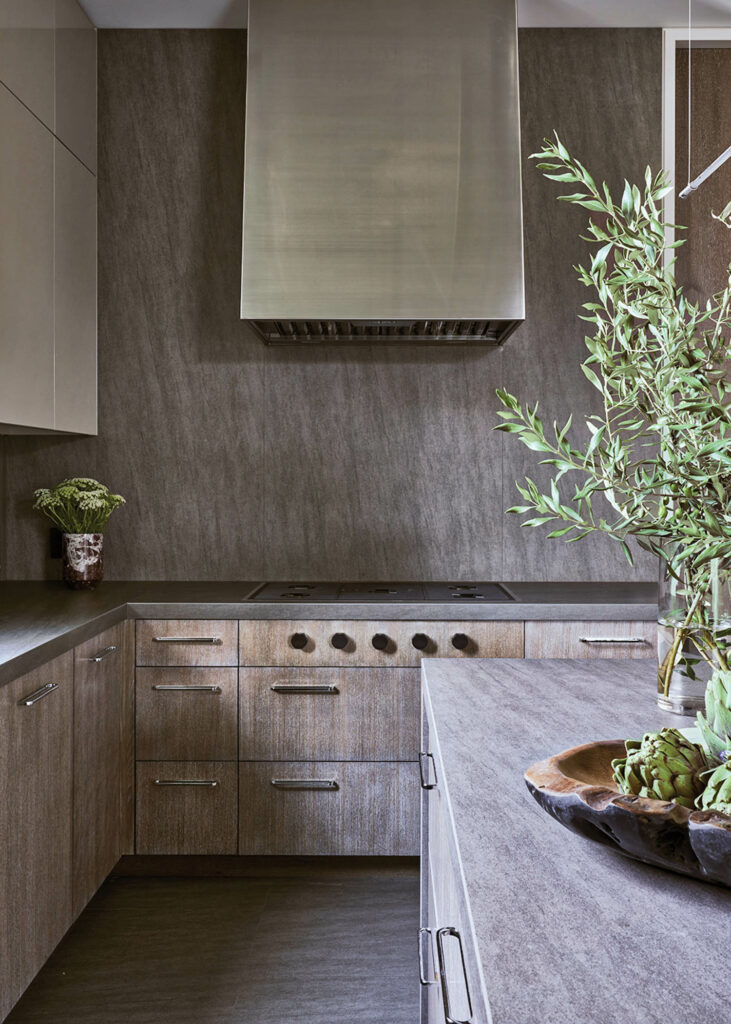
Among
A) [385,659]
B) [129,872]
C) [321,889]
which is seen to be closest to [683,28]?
[385,659]

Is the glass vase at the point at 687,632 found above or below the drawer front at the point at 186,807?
above

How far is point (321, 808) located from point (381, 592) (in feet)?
2.29

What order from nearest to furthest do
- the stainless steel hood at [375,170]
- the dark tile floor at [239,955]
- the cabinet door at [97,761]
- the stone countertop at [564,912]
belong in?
the stone countertop at [564,912]
the dark tile floor at [239,955]
the cabinet door at [97,761]
the stainless steel hood at [375,170]

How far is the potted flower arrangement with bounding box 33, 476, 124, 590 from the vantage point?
2.77 m

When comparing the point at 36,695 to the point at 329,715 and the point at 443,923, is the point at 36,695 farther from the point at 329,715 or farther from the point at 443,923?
the point at 443,923

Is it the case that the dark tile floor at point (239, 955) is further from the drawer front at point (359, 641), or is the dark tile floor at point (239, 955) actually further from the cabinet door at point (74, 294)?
the cabinet door at point (74, 294)

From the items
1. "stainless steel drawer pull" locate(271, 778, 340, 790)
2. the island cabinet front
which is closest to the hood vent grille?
"stainless steel drawer pull" locate(271, 778, 340, 790)

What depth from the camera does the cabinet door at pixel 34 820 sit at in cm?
174

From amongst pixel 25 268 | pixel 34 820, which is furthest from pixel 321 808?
pixel 25 268

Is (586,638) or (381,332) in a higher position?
(381,332)

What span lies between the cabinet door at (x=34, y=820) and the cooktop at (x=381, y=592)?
754 millimetres

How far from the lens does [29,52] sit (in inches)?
93.2

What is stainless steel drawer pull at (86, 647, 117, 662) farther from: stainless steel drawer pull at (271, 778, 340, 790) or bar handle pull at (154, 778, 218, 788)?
stainless steel drawer pull at (271, 778, 340, 790)

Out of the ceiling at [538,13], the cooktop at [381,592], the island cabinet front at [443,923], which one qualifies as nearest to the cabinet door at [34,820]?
the cooktop at [381,592]
